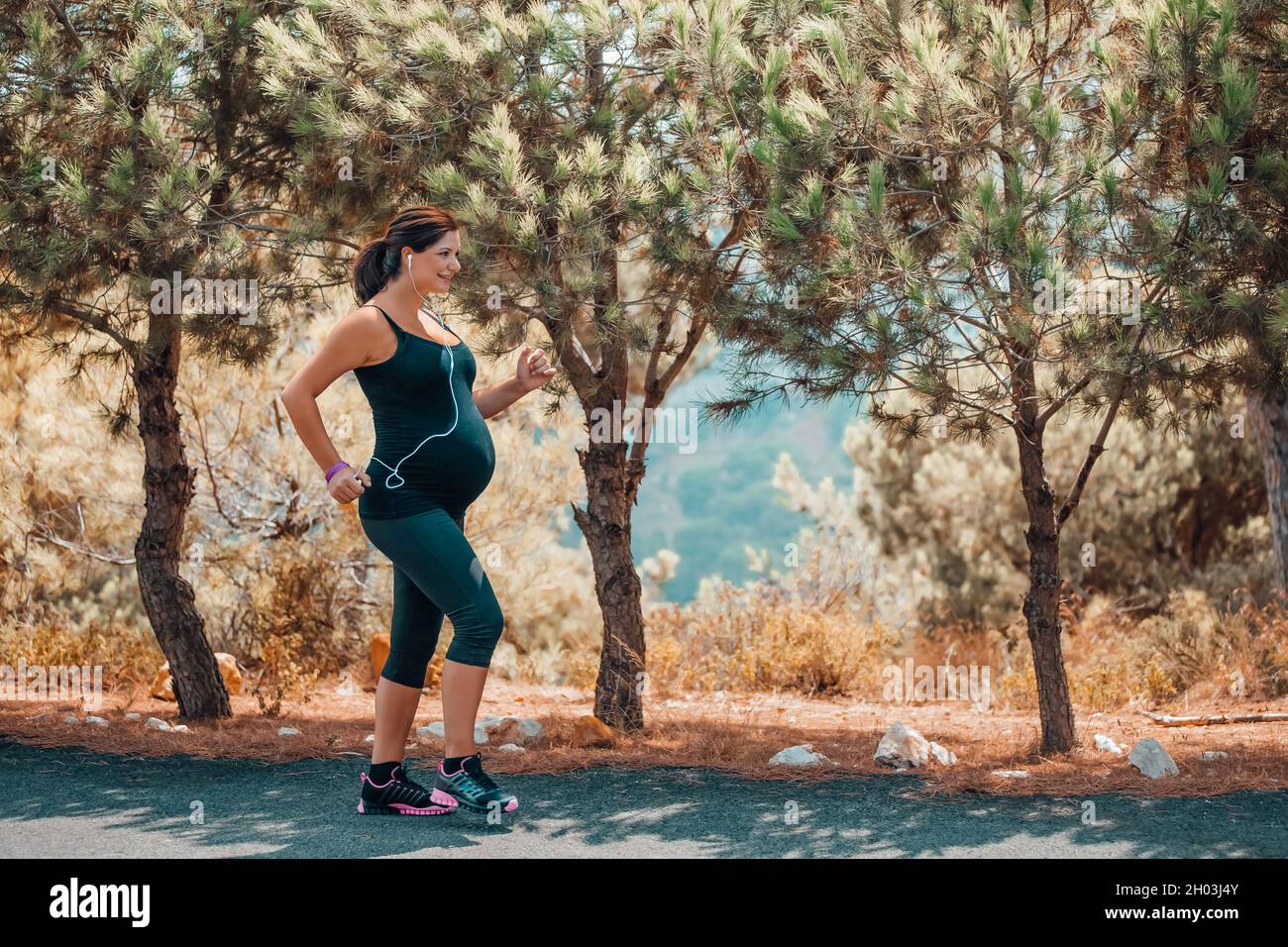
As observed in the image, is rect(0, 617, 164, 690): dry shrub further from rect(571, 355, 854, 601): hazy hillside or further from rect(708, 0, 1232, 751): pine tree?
rect(571, 355, 854, 601): hazy hillside

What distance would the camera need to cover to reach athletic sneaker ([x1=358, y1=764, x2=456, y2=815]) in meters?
4.04

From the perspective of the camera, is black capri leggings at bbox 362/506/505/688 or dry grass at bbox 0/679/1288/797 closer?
black capri leggings at bbox 362/506/505/688

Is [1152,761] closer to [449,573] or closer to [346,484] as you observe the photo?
[449,573]

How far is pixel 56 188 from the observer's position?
539 cm

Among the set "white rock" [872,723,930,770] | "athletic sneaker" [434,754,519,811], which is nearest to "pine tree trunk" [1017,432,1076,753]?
"white rock" [872,723,930,770]

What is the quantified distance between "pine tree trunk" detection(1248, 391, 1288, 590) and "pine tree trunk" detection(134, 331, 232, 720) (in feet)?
24.8

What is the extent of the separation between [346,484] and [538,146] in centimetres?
229

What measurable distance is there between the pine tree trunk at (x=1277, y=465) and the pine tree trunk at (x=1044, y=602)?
184 inches

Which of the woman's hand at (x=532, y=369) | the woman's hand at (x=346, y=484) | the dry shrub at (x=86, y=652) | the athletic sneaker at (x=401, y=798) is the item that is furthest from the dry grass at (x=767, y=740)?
the woman's hand at (x=346, y=484)

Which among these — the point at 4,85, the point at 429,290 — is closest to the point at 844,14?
the point at 429,290

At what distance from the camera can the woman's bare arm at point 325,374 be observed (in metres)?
3.81

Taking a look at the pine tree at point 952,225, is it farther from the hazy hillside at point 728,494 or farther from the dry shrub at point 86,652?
the hazy hillside at point 728,494

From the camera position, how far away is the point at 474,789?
3.95 m
